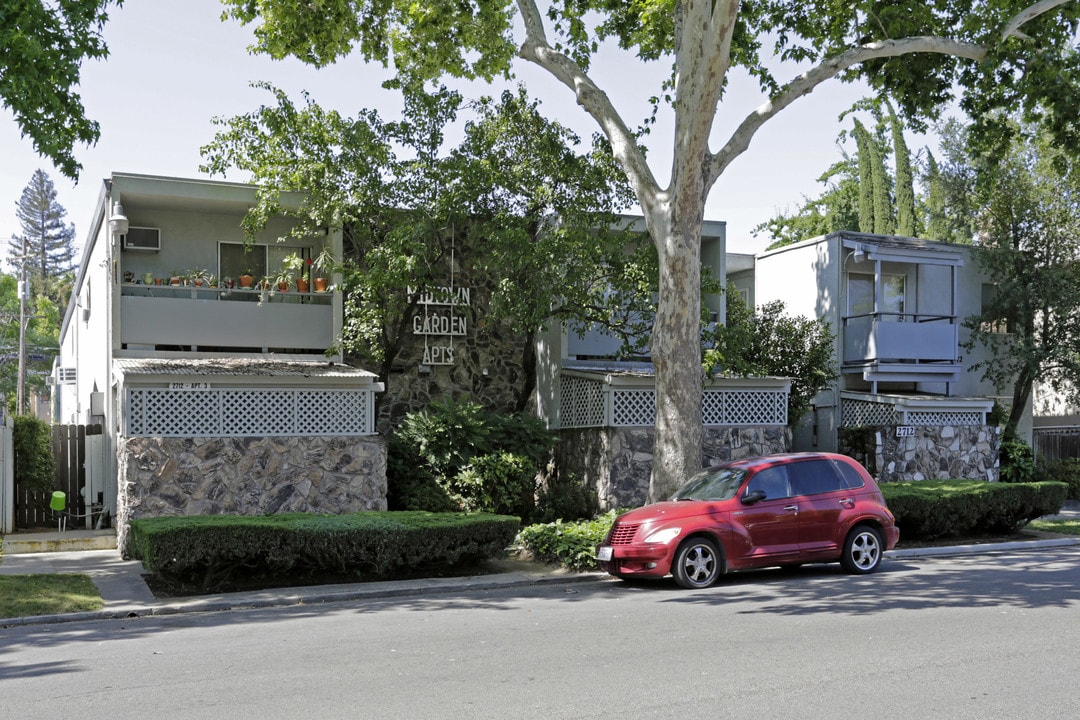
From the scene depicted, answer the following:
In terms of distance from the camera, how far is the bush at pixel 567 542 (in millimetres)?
13586

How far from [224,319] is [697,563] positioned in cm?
Result: 1039

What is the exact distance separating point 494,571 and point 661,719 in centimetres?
790

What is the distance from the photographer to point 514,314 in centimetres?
1786

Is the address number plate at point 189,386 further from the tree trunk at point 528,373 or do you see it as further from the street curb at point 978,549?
the street curb at point 978,549

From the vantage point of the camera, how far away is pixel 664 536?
12.0 metres

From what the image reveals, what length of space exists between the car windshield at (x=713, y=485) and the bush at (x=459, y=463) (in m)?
4.57

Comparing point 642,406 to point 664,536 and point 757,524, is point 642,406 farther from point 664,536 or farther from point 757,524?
Result: point 664,536

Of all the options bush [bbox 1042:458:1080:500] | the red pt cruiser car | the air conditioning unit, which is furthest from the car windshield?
bush [bbox 1042:458:1080:500]

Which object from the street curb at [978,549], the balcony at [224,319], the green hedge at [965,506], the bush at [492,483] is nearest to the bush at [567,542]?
the bush at [492,483]

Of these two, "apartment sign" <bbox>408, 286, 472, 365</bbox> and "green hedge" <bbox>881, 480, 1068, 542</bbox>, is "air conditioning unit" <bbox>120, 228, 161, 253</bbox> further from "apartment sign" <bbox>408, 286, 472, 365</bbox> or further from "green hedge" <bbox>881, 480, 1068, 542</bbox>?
"green hedge" <bbox>881, 480, 1068, 542</bbox>

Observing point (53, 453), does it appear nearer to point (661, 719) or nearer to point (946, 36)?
point (661, 719)

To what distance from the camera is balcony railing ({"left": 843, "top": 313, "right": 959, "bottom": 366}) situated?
76.5 ft

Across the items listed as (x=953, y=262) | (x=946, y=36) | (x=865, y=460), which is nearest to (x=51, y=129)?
(x=946, y=36)

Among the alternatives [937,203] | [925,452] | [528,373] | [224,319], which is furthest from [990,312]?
[224,319]
